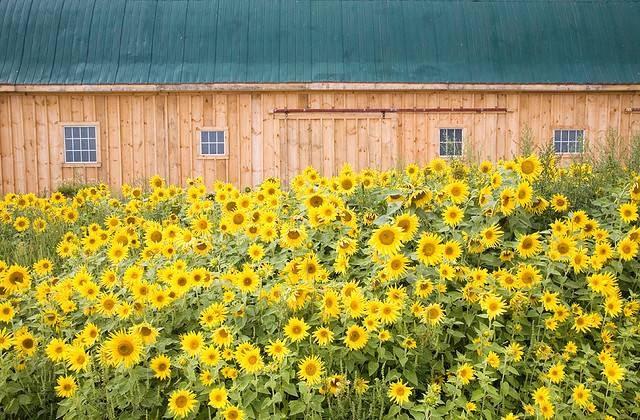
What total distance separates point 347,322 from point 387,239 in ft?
1.46

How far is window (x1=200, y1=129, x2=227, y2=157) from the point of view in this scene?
1284cm

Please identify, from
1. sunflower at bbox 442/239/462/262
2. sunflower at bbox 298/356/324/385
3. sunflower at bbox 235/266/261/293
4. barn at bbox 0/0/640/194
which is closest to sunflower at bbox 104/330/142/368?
sunflower at bbox 235/266/261/293

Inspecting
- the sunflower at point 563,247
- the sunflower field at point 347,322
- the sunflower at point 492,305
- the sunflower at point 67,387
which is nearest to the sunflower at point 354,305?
the sunflower field at point 347,322

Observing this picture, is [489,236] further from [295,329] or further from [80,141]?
[80,141]

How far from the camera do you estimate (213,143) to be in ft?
42.2

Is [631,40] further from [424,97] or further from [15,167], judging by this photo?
[15,167]

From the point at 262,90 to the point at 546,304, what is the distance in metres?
9.87

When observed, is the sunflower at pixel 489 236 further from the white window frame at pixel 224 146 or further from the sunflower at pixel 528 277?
the white window frame at pixel 224 146

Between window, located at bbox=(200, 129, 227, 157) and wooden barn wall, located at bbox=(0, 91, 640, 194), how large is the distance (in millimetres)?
145

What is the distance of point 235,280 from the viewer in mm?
Result: 3383

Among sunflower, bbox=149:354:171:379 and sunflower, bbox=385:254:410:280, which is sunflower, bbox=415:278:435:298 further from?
sunflower, bbox=149:354:171:379

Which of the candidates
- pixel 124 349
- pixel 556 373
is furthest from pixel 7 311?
pixel 556 373

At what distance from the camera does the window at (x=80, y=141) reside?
1283cm

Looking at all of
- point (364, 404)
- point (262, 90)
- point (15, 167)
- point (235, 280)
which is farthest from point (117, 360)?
point (15, 167)
